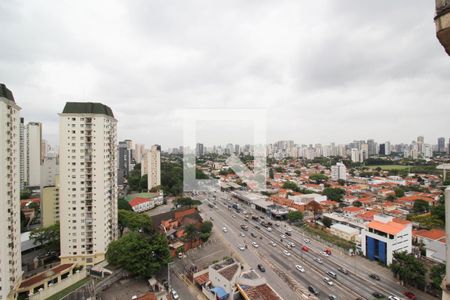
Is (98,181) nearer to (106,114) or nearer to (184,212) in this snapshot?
(106,114)

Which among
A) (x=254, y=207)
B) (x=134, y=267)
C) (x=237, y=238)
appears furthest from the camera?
(x=254, y=207)

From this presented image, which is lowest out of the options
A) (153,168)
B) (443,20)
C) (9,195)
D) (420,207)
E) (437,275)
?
(420,207)

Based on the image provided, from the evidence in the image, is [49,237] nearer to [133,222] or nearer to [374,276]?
[133,222]

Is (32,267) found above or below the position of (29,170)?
below

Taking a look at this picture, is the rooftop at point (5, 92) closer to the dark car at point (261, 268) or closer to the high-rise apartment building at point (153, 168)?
the dark car at point (261, 268)

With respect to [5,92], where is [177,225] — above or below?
below

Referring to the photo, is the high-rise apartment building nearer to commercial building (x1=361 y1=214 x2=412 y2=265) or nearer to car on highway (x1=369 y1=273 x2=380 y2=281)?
commercial building (x1=361 y1=214 x2=412 y2=265)

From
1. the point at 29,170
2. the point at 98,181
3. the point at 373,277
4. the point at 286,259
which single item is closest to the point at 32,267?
the point at 98,181

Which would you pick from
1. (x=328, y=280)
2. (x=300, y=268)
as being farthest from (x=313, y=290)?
(x=300, y=268)
